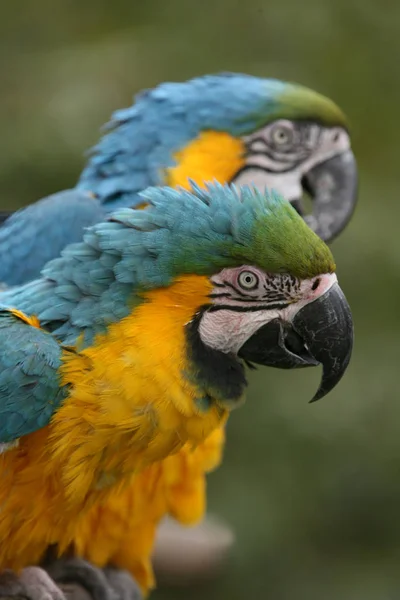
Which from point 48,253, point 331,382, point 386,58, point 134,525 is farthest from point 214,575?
point 386,58

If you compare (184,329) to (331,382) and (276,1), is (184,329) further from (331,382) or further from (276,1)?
(276,1)

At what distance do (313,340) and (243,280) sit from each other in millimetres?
170

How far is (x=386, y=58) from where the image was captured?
4.16 metres

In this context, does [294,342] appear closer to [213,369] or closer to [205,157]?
[213,369]

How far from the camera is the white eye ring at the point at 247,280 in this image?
1.81m

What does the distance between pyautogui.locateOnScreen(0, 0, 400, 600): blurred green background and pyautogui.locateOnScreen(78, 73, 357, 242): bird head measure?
1007 mm

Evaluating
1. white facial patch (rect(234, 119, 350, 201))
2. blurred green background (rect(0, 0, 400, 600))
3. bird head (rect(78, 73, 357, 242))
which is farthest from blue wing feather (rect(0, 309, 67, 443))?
blurred green background (rect(0, 0, 400, 600))

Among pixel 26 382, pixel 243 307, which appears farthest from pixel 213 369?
pixel 26 382

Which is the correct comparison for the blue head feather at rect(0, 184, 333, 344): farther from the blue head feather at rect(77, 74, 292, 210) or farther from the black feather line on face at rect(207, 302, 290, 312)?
the blue head feather at rect(77, 74, 292, 210)

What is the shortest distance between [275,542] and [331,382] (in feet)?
6.80

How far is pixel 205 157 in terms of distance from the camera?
2.62 meters

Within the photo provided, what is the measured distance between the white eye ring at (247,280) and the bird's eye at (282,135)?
3.22ft

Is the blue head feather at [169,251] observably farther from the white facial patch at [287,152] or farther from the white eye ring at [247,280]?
the white facial patch at [287,152]

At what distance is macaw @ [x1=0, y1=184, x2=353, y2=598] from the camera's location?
178 centimetres
